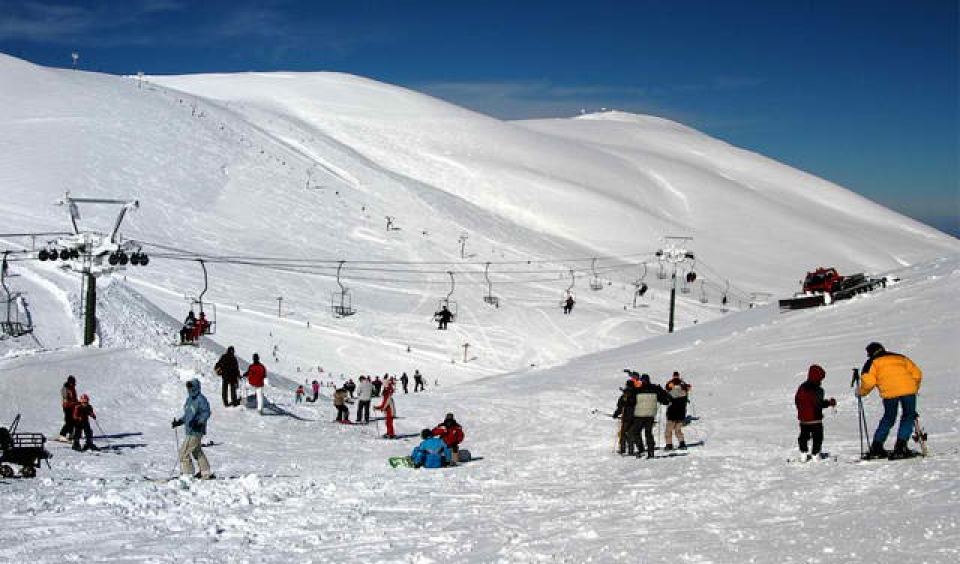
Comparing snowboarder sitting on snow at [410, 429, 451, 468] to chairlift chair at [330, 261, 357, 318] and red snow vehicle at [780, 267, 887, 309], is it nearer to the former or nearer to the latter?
red snow vehicle at [780, 267, 887, 309]

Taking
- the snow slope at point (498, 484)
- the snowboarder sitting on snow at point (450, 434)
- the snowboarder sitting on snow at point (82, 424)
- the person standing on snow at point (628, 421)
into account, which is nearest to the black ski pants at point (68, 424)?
the snowboarder sitting on snow at point (82, 424)

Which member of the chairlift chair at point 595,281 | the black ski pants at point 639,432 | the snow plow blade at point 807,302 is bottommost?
the black ski pants at point 639,432

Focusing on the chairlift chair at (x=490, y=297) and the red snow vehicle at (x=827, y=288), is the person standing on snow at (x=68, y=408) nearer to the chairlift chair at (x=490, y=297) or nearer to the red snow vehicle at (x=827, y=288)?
the red snow vehicle at (x=827, y=288)

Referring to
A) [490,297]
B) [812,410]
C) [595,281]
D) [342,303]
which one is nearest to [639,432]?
[812,410]

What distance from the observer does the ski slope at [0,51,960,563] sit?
9727 mm

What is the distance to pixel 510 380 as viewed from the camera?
3291 centimetres

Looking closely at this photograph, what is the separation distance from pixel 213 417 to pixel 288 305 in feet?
96.9

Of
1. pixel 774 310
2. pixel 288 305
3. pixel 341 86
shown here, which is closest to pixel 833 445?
pixel 774 310

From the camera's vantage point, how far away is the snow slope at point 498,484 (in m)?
8.84

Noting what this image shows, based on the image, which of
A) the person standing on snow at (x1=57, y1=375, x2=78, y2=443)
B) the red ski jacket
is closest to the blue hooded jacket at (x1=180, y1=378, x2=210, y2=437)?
the person standing on snow at (x1=57, y1=375, x2=78, y2=443)

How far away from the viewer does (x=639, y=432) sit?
15.6 meters

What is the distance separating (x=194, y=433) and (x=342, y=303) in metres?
36.9

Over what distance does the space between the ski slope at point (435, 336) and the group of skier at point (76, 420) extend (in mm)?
456

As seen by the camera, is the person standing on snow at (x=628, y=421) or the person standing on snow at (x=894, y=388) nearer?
the person standing on snow at (x=894, y=388)
